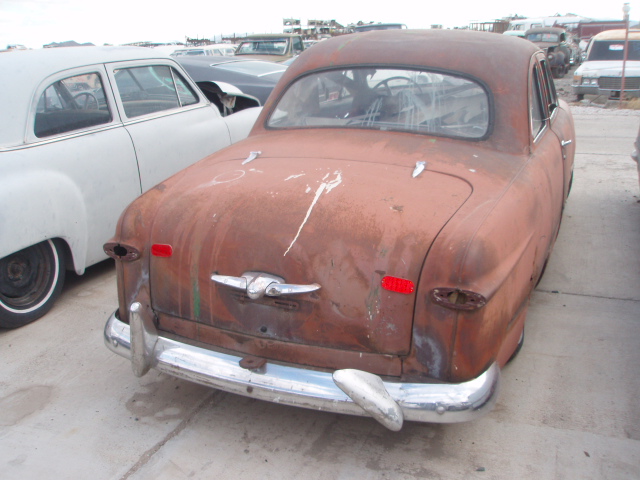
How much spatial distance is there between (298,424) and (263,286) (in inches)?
32.5

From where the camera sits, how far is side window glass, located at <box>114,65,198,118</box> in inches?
183

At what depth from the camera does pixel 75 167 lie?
3.97 meters

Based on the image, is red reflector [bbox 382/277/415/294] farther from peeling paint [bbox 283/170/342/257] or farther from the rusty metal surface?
peeling paint [bbox 283/170/342/257]

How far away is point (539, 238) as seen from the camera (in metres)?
2.95

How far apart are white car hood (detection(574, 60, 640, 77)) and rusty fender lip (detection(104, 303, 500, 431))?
1300 centimetres

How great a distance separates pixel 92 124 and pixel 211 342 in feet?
7.77

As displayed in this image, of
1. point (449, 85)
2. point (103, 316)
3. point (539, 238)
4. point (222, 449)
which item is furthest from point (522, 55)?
point (103, 316)

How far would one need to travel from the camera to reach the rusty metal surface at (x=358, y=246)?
2.28m

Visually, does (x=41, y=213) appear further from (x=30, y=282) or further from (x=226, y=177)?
(x=226, y=177)

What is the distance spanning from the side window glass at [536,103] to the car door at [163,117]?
2726 mm

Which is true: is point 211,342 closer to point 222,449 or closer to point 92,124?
point 222,449

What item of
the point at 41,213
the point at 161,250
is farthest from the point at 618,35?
the point at 161,250

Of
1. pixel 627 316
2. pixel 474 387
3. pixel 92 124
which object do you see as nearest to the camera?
pixel 474 387

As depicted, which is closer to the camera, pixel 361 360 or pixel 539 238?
pixel 361 360
